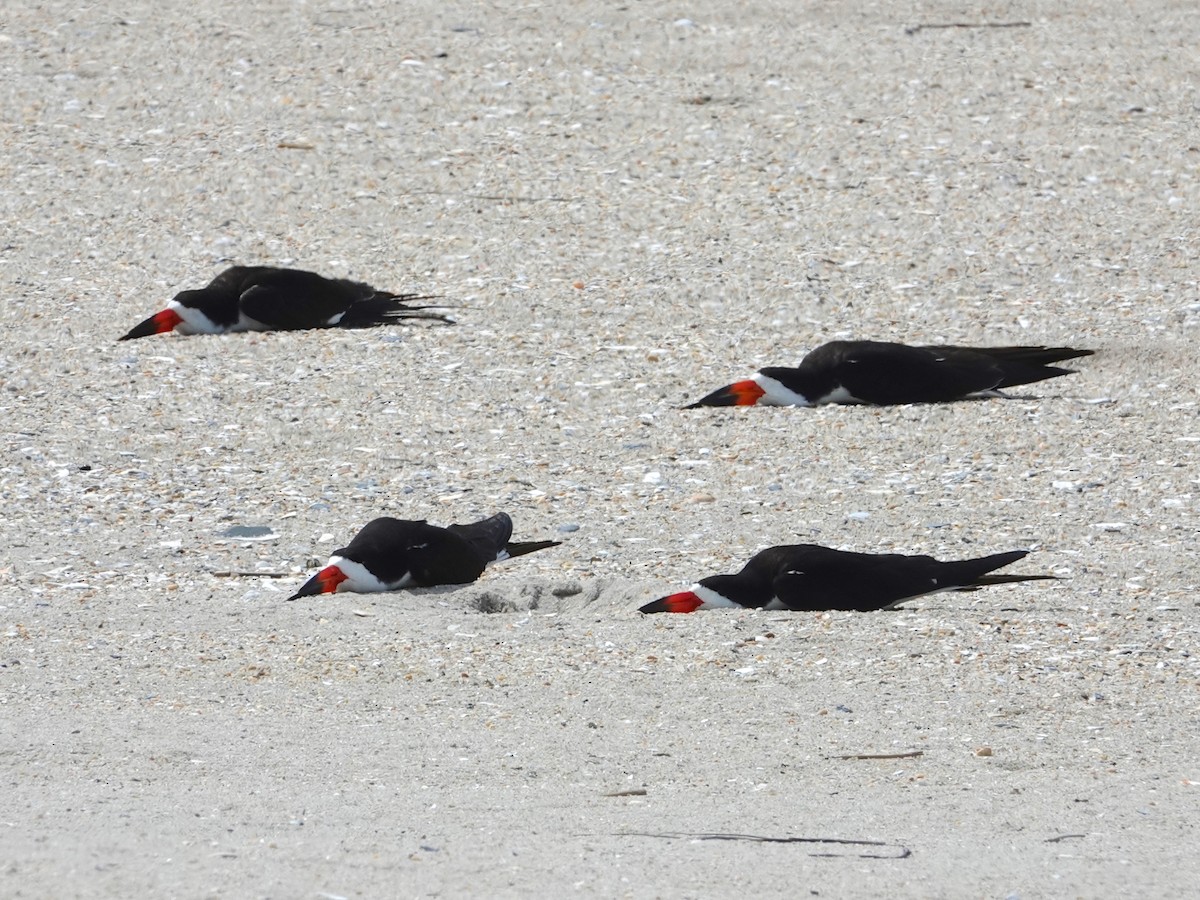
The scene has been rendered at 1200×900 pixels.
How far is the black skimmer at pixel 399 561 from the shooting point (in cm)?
494

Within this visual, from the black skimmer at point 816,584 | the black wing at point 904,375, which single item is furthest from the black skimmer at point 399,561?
the black wing at point 904,375

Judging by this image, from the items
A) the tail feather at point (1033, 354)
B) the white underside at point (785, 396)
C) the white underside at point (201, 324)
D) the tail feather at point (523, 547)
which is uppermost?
the white underside at point (201, 324)

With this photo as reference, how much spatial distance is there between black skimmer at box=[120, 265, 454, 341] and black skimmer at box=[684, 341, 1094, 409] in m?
1.59

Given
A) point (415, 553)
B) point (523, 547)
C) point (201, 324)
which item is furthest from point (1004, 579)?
point (201, 324)

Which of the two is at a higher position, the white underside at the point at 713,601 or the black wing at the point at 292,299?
the black wing at the point at 292,299

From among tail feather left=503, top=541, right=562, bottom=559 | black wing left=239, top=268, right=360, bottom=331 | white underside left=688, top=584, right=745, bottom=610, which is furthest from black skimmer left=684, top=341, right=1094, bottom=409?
white underside left=688, top=584, right=745, bottom=610

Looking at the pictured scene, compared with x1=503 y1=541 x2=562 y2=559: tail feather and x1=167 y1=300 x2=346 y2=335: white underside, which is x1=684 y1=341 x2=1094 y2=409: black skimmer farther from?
Result: x1=167 y1=300 x2=346 y2=335: white underside

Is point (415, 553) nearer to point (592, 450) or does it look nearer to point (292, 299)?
point (592, 450)

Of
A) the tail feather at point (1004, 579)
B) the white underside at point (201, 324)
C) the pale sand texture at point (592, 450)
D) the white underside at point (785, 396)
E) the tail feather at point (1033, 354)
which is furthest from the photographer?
the white underside at point (201, 324)

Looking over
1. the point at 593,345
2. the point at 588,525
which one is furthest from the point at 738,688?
the point at 593,345

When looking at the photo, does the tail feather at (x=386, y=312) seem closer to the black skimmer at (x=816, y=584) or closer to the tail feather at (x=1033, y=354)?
the tail feather at (x=1033, y=354)

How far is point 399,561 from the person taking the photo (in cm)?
495

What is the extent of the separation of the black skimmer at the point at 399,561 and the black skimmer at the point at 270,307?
2.58 meters

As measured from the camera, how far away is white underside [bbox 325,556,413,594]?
4941mm
